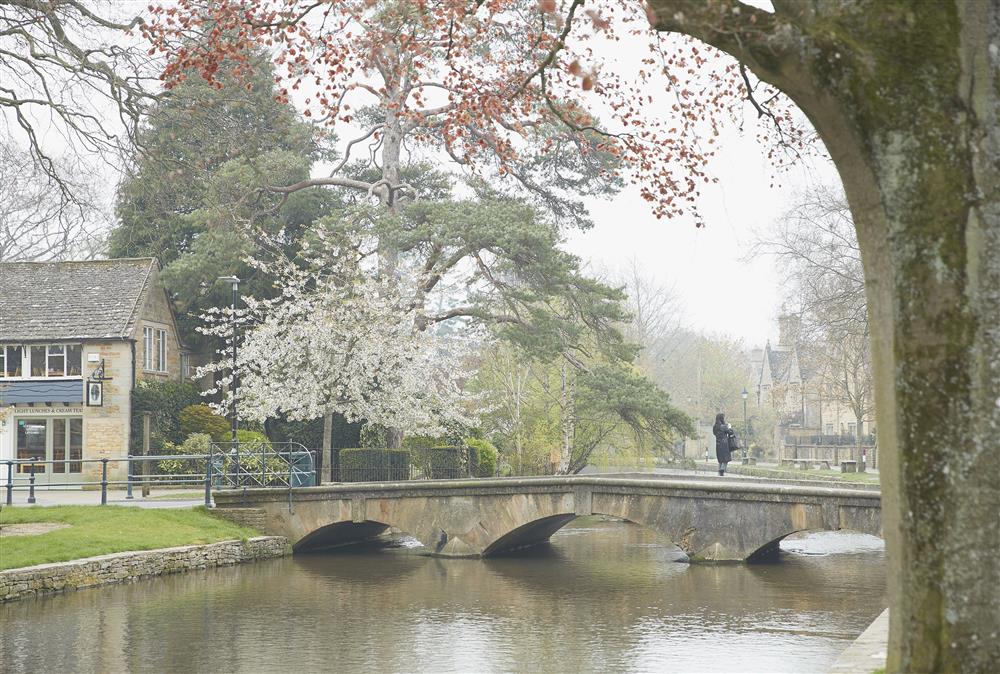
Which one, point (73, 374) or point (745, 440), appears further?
point (745, 440)

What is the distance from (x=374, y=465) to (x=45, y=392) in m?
10.9

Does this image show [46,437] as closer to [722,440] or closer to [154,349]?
[154,349]

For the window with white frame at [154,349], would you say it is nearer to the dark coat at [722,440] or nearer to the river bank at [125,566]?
the river bank at [125,566]

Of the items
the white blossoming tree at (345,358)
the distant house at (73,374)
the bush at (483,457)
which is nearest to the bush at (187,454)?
the white blossoming tree at (345,358)

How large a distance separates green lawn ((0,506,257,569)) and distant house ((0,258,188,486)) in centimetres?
1151

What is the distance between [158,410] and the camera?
120ft

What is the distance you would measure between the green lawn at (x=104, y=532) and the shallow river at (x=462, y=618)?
101 cm

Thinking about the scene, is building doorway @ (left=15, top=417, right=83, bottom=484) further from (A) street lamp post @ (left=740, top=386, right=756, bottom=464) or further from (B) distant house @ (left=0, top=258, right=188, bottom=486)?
(A) street lamp post @ (left=740, top=386, right=756, bottom=464)

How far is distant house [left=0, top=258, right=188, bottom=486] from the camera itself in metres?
36.0

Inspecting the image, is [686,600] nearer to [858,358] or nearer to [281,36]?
[281,36]

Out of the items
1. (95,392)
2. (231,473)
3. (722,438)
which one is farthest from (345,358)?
(722,438)

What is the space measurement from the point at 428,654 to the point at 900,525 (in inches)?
348

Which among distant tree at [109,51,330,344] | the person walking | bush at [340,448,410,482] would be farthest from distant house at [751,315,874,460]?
distant tree at [109,51,330,344]

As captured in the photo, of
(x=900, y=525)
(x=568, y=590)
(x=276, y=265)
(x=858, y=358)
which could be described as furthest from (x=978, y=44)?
(x=858, y=358)
